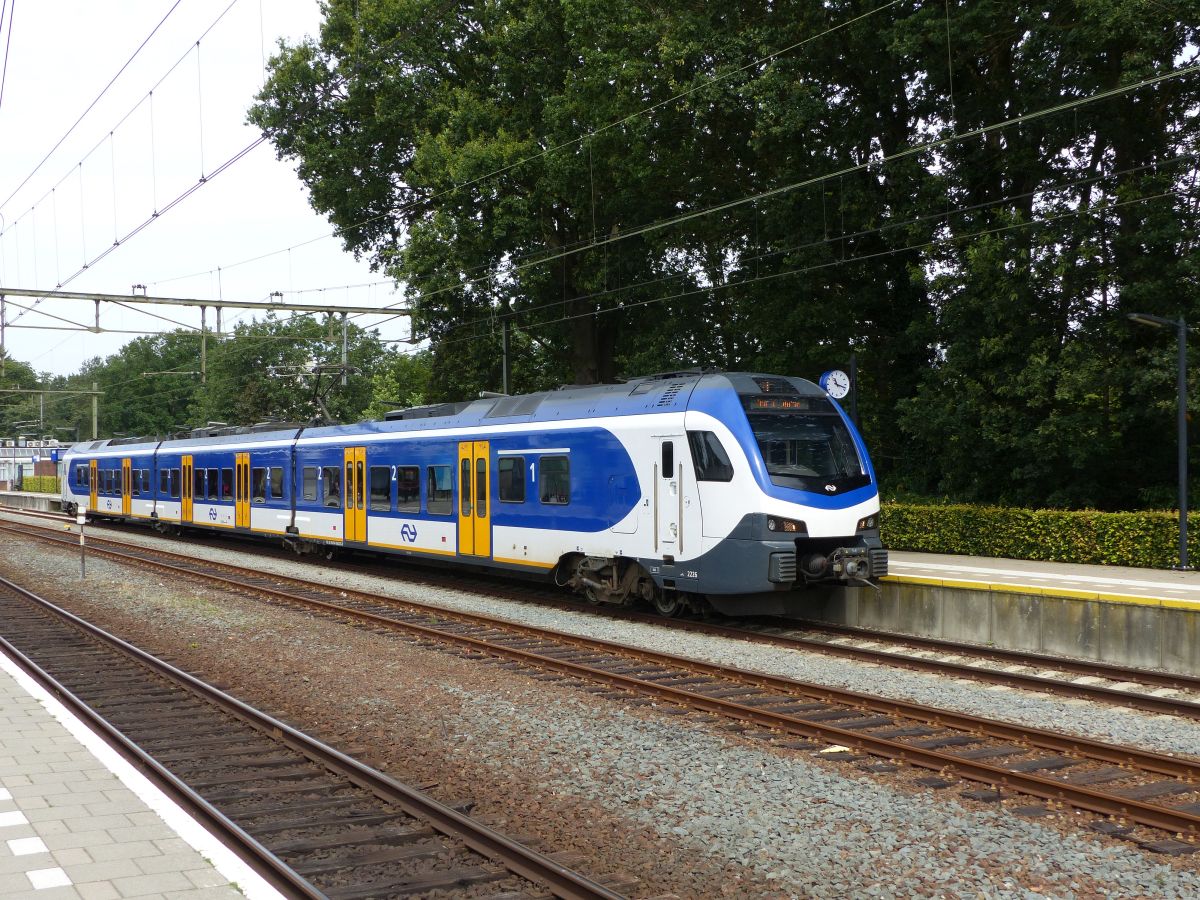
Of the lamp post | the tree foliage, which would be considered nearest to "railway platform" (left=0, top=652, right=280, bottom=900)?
the tree foliage

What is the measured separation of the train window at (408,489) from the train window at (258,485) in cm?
770

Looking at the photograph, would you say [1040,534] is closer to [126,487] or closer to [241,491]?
[241,491]

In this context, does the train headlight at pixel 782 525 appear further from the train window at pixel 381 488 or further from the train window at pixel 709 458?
the train window at pixel 381 488

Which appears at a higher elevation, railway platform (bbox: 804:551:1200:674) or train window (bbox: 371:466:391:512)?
train window (bbox: 371:466:391:512)

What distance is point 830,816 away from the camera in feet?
22.4

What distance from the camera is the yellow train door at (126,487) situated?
126ft

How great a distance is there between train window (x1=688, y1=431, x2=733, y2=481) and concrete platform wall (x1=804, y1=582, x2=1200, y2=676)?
9.78 feet

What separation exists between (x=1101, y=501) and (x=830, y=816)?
18216 millimetres

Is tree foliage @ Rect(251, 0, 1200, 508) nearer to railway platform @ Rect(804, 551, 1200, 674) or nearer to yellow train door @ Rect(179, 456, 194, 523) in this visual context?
railway platform @ Rect(804, 551, 1200, 674)

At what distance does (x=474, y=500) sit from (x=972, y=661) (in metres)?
8.92

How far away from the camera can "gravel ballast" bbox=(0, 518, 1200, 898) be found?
591 cm

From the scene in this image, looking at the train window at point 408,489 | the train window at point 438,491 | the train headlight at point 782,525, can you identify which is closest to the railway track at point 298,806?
the train headlight at point 782,525

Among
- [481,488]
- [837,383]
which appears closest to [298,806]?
[481,488]

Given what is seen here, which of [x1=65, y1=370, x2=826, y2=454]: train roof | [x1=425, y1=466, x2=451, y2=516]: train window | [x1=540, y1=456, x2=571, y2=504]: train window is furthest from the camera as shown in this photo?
[x1=425, y1=466, x2=451, y2=516]: train window
